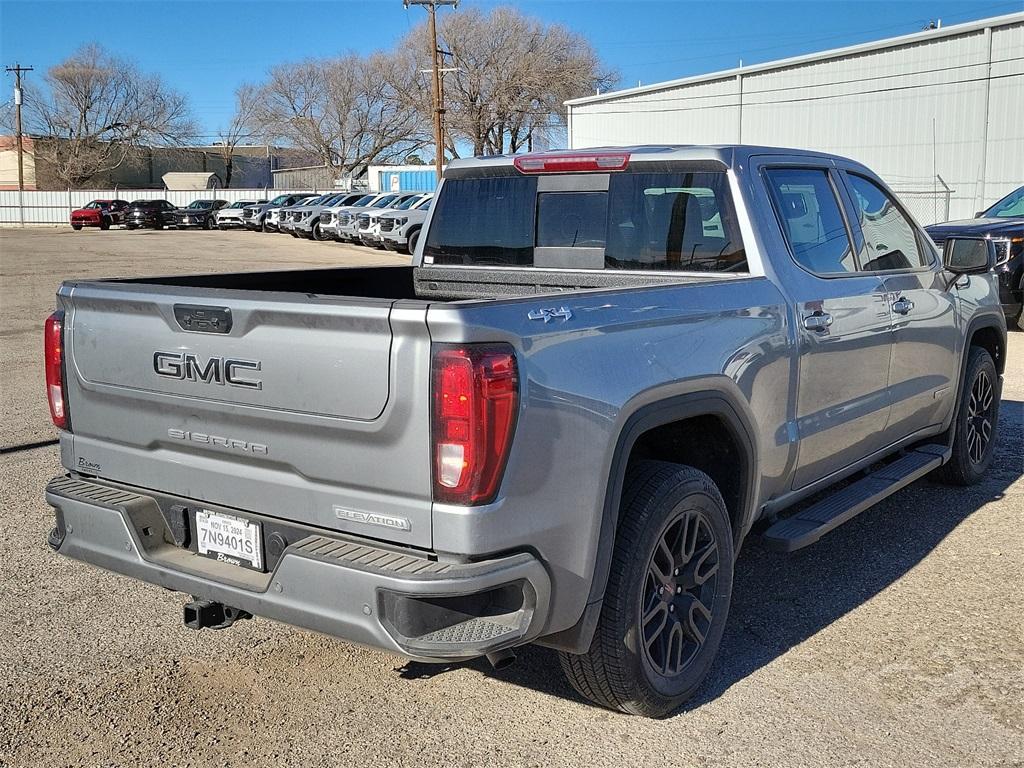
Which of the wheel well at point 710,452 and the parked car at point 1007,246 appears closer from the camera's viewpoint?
the wheel well at point 710,452

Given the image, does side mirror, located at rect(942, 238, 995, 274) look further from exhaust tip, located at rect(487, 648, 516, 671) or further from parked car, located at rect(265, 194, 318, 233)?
parked car, located at rect(265, 194, 318, 233)

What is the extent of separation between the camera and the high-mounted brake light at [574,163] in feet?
15.8

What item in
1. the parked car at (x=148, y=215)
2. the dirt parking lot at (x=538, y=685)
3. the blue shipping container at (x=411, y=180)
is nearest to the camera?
the dirt parking lot at (x=538, y=685)

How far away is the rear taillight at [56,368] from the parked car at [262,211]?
4491 centimetres

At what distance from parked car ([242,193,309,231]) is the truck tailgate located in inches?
1780

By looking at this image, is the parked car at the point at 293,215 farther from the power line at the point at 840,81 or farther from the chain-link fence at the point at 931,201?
the chain-link fence at the point at 931,201

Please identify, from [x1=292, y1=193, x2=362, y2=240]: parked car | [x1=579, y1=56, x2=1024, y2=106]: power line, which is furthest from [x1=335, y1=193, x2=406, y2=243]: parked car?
[x1=579, y1=56, x2=1024, y2=106]: power line

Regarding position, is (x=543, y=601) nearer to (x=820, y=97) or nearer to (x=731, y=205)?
(x=731, y=205)

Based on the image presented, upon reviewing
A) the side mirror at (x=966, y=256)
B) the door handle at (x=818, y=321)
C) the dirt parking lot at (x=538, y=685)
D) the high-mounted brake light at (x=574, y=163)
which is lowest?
the dirt parking lot at (x=538, y=685)

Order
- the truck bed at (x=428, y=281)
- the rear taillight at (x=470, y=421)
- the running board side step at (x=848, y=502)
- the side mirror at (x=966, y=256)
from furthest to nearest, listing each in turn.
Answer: the side mirror at (x=966, y=256) < the truck bed at (x=428, y=281) < the running board side step at (x=848, y=502) < the rear taillight at (x=470, y=421)

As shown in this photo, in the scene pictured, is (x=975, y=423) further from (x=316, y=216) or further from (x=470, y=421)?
(x=316, y=216)

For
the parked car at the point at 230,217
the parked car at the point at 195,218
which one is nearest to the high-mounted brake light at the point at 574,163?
the parked car at the point at 230,217

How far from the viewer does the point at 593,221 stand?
488cm

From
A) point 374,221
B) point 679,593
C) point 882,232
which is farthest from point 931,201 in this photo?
point 679,593
